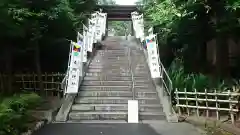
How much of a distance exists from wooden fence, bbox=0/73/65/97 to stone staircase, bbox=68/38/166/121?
4.22ft

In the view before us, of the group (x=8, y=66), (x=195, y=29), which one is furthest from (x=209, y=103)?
(x=8, y=66)

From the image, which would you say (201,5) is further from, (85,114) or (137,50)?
(137,50)

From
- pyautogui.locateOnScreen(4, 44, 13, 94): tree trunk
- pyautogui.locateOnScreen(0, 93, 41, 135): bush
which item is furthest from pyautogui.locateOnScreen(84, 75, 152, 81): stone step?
pyautogui.locateOnScreen(0, 93, 41, 135): bush

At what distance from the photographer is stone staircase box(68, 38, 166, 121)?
12.2 meters

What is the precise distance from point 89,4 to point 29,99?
15.4 m

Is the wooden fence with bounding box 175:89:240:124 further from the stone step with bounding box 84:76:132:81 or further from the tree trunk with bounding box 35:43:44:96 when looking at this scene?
the tree trunk with bounding box 35:43:44:96

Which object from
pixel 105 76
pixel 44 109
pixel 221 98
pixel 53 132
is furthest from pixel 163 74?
pixel 53 132

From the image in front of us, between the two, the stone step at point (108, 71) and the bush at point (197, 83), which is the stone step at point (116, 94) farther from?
the stone step at point (108, 71)

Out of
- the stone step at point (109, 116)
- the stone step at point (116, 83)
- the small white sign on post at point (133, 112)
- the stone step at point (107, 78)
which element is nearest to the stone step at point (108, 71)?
the stone step at point (107, 78)

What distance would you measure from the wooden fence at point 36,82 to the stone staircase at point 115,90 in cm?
129

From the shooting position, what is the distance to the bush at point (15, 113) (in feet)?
24.7

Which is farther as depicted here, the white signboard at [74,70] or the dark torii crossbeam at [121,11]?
the dark torii crossbeam at [121,11]

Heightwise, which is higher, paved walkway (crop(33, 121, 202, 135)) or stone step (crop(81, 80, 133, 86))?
stone step (crop(81, 80, 133, 86))

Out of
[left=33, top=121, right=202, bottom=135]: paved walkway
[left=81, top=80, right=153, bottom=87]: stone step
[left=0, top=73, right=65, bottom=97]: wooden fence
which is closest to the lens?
[left=33, top=121, right=202, bottom=135]: paved walkway
